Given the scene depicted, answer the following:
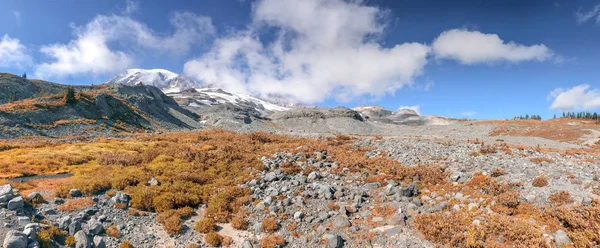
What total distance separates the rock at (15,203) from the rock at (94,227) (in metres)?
2.57

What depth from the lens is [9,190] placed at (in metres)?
11.3

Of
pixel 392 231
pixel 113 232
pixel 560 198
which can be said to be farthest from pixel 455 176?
pixel 113 232

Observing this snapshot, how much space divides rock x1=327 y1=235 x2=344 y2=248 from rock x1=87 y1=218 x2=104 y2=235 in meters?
9.83

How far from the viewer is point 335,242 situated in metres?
11.1

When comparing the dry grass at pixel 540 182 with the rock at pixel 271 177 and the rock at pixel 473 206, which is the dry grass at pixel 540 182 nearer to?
the rock at pixel 473 206

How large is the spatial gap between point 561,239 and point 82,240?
17.8 metres

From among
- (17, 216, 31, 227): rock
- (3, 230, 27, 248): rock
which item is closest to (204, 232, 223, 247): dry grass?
(3, 230, 27, 248): rock

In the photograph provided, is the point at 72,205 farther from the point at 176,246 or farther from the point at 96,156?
the point at 96,156

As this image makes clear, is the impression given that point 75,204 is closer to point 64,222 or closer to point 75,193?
point 75,193

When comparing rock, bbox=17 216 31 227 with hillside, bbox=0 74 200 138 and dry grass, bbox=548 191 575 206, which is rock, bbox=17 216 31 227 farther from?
hillside, bbox=0 74 200 138

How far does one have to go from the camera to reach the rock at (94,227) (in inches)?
441

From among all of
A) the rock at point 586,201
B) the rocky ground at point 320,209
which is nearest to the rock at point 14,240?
the rocky ground at point 320,209

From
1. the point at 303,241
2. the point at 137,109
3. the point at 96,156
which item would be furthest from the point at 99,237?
the point at 137,109

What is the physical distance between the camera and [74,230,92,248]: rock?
32.7 ft
